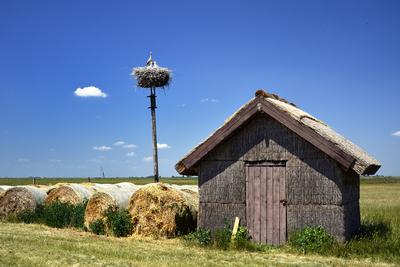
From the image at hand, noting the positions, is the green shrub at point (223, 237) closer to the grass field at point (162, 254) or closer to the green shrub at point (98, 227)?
the grass field at point (162, 254)

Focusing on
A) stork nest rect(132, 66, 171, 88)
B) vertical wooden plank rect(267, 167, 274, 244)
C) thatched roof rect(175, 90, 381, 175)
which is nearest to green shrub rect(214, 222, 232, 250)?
vertical wooden plank rect(267, 167, 274, 244)

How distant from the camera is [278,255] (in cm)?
1195

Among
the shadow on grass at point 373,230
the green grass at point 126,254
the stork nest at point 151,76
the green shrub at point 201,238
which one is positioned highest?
the stork nest at point 151,76

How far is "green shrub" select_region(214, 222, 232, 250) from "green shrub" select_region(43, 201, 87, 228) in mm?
6054

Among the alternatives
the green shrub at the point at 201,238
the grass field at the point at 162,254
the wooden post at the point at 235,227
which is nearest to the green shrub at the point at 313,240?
the grass field at the point at 162,254

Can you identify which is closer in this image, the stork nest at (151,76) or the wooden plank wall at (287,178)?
the wooden plank wall at (287,178)

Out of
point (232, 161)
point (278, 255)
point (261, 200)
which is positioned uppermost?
point (232, 161)

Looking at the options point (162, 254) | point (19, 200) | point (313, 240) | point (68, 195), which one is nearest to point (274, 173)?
point (313, 240)

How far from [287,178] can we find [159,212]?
4.32m

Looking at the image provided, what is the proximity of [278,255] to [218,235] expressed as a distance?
201 centimetres

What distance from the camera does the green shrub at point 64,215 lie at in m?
17.8

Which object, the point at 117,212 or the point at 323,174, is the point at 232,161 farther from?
the point at 117,212

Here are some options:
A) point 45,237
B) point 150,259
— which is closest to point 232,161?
point 150,259

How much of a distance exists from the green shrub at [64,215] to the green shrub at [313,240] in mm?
8179
